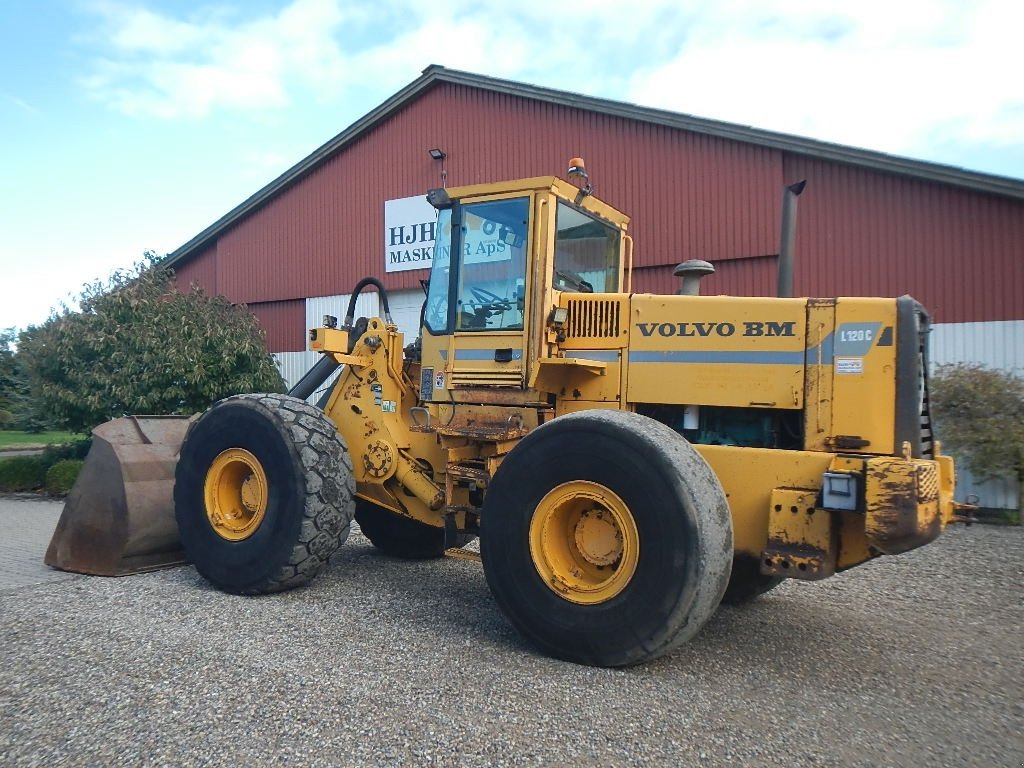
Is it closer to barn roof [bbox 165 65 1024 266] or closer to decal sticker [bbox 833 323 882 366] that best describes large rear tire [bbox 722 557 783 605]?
decal sticker [bbox 833 323 882 366]

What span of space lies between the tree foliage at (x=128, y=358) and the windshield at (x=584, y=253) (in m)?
9.72

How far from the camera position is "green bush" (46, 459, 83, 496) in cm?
1324

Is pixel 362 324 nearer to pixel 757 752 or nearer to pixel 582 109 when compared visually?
pixel 757 752

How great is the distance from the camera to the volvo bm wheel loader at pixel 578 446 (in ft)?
13.5

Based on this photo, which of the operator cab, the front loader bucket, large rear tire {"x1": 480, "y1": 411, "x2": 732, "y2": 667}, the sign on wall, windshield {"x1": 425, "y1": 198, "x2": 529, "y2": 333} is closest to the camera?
large rear tire {"x1": 480, "y1": 411, "x2": 732, "y2": 667}

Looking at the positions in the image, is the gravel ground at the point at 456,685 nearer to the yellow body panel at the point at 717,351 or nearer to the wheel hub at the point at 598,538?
the wheel hub at the point at 598,538

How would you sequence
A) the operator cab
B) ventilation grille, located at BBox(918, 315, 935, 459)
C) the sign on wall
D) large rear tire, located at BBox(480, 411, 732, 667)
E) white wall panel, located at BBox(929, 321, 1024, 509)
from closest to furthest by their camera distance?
large rear tire, located at BBox(480, 411, 732, 667), ventilation grille, located at BBox(918, 315, 935, 459), the operator cab, white wall panel, located at BBox(929, 321, 1024, 509), the sign on wall

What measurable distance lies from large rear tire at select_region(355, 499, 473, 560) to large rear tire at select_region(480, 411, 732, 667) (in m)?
2.58

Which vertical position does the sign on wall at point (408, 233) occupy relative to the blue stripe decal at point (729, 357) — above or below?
above

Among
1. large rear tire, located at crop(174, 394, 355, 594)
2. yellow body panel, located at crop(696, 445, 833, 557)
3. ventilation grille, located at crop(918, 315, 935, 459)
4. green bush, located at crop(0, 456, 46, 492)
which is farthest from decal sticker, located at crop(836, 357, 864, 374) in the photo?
green bush, located at crop(0, 456, 46, 492)

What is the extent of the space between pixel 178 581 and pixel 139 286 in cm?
1002

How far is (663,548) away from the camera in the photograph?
4020 millimetres

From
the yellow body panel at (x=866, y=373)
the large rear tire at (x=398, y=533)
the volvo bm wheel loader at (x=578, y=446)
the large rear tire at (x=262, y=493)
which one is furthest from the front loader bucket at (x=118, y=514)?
the yellow body panel at (x=866, y=373)

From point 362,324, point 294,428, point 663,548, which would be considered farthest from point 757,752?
point 362,324
